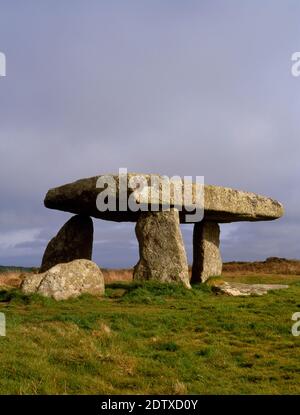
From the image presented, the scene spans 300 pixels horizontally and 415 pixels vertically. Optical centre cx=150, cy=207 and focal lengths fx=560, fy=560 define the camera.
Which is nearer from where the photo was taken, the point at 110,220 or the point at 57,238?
the point at 57,238

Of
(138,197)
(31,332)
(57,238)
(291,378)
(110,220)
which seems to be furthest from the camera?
(110,220)

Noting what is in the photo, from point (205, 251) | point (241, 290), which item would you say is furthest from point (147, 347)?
point (205, 251)

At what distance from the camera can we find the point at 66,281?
13797mm

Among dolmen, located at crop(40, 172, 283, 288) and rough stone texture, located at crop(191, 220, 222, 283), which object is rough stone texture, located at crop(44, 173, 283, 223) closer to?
dolmen, located at crop(40, 172, 283, 288)

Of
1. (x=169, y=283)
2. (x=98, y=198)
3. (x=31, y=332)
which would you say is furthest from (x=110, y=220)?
(x=31, y=332)

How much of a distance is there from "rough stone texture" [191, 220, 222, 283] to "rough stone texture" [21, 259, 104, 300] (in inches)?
219

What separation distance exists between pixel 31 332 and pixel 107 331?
1.24 meters

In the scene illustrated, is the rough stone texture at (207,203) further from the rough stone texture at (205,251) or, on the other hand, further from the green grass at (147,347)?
the green grass at (147,347)

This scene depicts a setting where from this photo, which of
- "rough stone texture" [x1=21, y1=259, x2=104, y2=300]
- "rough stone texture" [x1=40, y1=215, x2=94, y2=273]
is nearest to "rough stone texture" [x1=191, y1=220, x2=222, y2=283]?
"rough stone texture" [x1=40, y1=215, x2=94, y2=273]

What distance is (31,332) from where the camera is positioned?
29.7 ft

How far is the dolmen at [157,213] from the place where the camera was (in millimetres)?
16125

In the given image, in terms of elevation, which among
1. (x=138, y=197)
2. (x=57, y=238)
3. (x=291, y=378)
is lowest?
(x=291, y=378)

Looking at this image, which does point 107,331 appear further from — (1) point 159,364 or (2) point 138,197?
(2) point 138,197

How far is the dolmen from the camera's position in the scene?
52.9 feet
